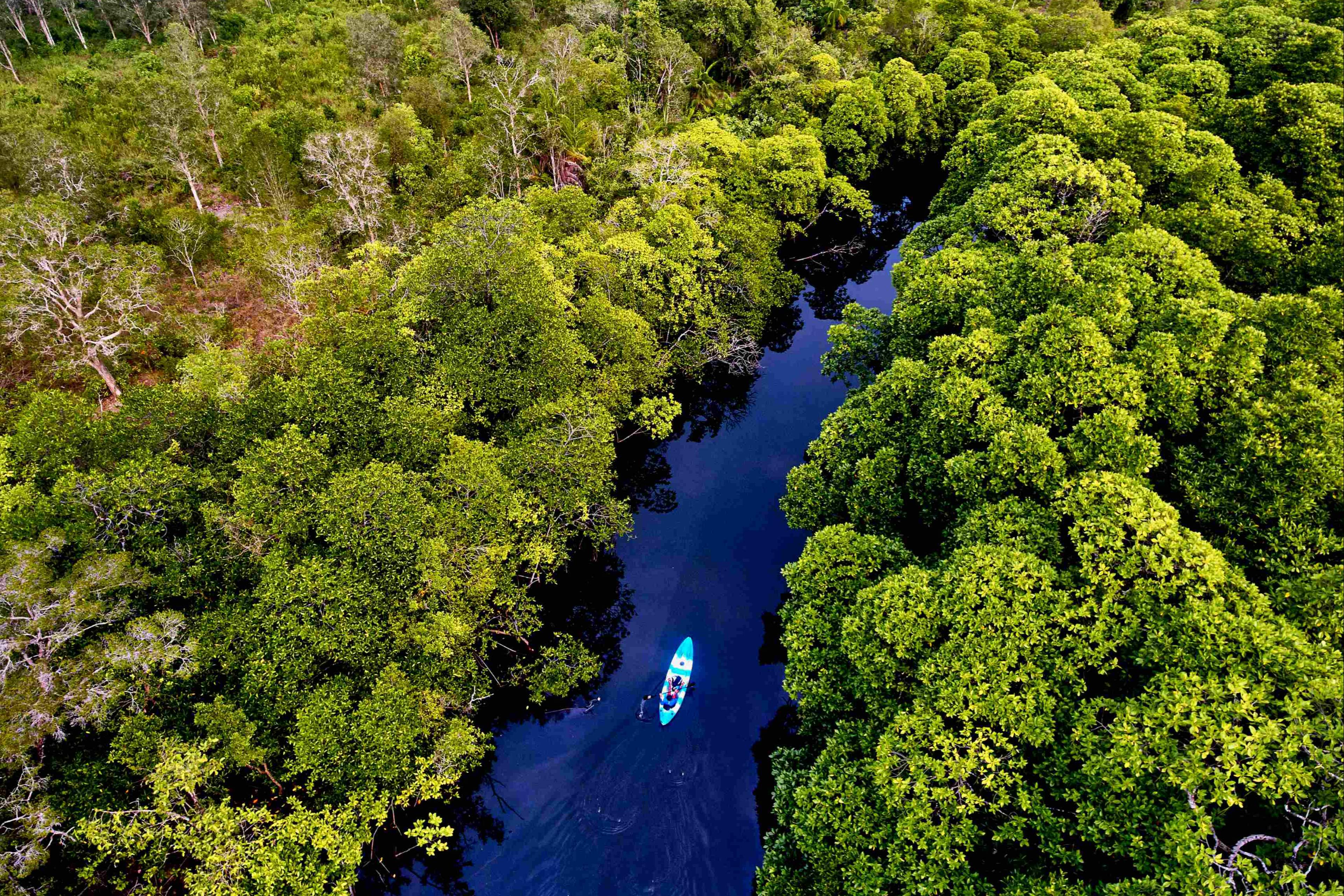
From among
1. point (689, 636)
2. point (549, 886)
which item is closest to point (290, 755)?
point (549, 886)

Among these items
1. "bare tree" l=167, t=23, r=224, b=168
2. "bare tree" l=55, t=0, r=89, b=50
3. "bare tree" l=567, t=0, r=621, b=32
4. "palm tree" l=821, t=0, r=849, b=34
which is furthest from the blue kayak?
"bare tree" l=55, t=0, r=89, b=50

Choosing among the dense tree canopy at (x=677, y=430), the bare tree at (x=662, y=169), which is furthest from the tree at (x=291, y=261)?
→ the bare tree at (x=662, y=169)

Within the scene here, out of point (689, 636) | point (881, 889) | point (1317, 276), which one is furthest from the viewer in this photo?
point (689, 636)

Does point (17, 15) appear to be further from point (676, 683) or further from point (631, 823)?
point (631, 823)

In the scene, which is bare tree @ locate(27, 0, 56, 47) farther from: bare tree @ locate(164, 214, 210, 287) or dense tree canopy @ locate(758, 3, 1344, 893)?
dense tree canopy @ locate(758, 3, 1344, 893)

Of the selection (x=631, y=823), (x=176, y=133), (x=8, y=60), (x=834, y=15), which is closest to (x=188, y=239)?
(x=176, y=133)

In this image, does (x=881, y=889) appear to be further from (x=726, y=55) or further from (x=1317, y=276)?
(x=726, y=55)

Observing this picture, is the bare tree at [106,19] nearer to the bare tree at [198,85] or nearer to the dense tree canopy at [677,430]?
the bare tree at [198,85]
